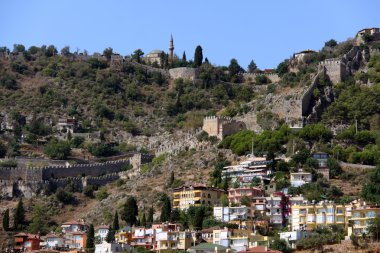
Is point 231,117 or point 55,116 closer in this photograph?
point 231,117

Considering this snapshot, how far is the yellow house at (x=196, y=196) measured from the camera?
261 ft

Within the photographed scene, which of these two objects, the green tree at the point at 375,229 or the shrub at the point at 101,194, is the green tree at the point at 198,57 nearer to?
the shrub at the point at 101,194

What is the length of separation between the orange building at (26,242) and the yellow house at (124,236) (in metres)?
5.38

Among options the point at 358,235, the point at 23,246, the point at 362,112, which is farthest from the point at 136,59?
the point at 358,235

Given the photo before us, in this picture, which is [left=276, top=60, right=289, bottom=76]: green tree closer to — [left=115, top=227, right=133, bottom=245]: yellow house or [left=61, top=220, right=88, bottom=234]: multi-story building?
[left=61, top=220, right=88, bottom=234]: multi-story building

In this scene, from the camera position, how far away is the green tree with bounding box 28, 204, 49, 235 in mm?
83125

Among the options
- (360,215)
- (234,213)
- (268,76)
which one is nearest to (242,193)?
(234,213)

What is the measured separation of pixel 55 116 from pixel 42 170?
53.9ft

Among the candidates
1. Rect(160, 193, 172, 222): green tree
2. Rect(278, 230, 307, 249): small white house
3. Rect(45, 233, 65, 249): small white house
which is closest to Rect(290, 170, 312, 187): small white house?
Rect(160, 193, 172, 222): green tree

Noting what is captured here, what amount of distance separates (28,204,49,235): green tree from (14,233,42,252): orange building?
3.77 m

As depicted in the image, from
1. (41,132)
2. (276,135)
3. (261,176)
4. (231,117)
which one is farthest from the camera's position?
(41,132)

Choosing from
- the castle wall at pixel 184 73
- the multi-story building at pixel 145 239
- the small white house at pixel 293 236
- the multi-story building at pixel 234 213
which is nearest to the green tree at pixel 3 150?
the castle wall at pixel 184 73

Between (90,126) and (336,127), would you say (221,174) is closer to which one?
(336,127)

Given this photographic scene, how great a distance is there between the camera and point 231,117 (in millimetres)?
97938
